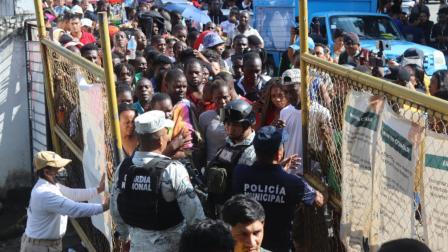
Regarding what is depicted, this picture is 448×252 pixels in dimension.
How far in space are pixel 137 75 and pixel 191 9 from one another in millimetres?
11562

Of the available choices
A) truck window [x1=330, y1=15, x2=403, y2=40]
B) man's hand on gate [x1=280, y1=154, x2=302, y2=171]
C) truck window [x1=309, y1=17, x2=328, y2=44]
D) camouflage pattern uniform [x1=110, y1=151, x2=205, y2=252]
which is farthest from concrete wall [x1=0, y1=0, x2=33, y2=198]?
truck window [x1=330, y1=15, x2=403, y2=40]

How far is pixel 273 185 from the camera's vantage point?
13.2ft

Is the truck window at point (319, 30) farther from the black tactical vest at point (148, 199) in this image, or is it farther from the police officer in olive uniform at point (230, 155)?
the black tactical vest at point (148, 199)

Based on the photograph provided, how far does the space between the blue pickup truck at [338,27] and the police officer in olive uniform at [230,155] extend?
8861 mm

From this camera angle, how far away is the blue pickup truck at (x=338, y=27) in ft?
43.9

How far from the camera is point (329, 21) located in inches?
566

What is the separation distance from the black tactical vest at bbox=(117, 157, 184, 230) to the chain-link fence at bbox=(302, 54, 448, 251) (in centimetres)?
99

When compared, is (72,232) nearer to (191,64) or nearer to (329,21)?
(191,64)

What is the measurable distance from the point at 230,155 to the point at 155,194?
2.43 ft

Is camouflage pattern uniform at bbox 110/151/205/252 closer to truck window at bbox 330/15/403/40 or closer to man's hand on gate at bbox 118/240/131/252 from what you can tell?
man's hand on gate at bbox 118/240/131/252

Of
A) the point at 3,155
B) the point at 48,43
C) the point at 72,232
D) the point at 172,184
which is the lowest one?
the point at 72,232

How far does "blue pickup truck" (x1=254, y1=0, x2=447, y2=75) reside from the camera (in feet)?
43.9

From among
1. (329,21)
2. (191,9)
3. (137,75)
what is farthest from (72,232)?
(191,9)

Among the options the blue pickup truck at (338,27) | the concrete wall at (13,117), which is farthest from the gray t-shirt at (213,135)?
the blue pickup truck at (338,27)
